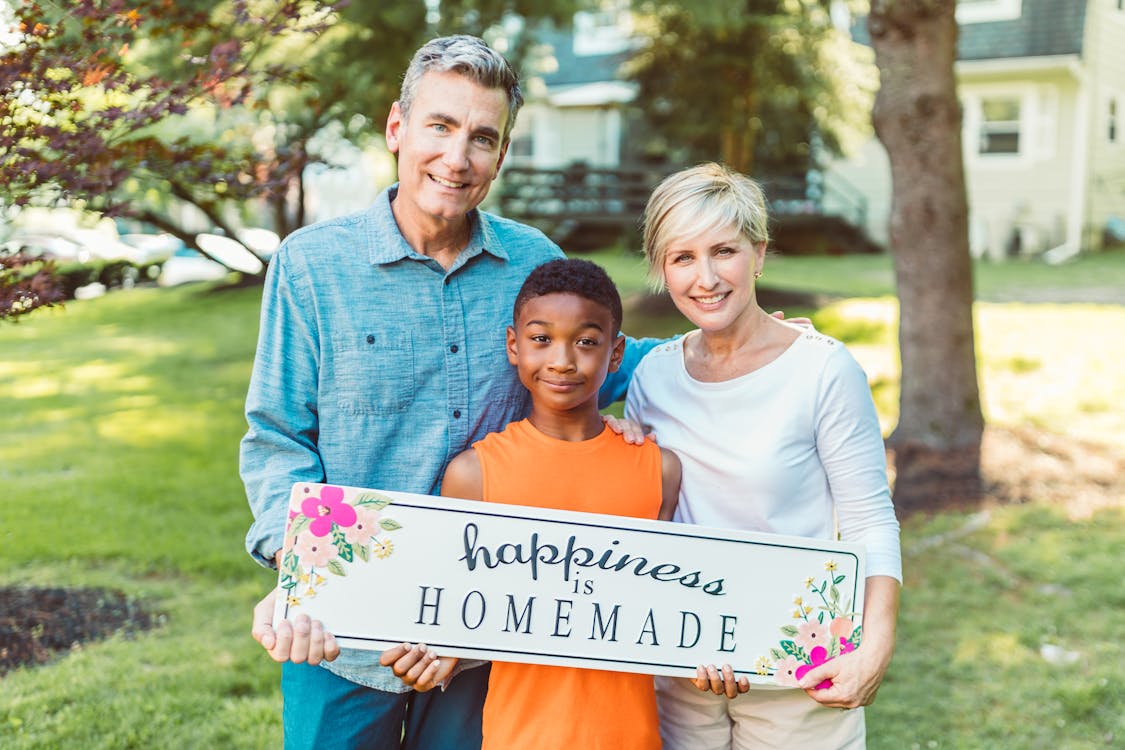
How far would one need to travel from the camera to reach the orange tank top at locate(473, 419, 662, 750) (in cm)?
218

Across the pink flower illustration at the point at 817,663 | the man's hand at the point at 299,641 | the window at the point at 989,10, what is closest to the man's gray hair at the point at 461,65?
the man's hand at the point at 299,641

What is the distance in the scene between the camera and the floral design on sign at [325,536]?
2111 millimetres

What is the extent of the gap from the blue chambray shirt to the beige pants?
65 cm

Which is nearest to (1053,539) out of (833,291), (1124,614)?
(1124,614)

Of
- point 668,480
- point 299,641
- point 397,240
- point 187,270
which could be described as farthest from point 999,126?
point 299,641

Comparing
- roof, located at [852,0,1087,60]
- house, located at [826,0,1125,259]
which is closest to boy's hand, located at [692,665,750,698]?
house, located at [826,0,1125,259]

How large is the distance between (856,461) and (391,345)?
103 cm

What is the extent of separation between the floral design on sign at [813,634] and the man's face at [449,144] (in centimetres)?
111

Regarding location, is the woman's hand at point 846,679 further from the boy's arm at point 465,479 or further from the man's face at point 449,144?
the man's face at point 449,144

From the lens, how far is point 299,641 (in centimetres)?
208

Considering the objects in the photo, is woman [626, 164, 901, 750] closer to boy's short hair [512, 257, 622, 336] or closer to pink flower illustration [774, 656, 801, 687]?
pink flower illustration [774, 656, 801, 687]

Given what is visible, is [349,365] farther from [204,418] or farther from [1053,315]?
[1053,315]

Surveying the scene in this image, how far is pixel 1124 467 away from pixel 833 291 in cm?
677

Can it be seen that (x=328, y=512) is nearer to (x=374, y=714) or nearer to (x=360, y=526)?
(x=360, y=526)
